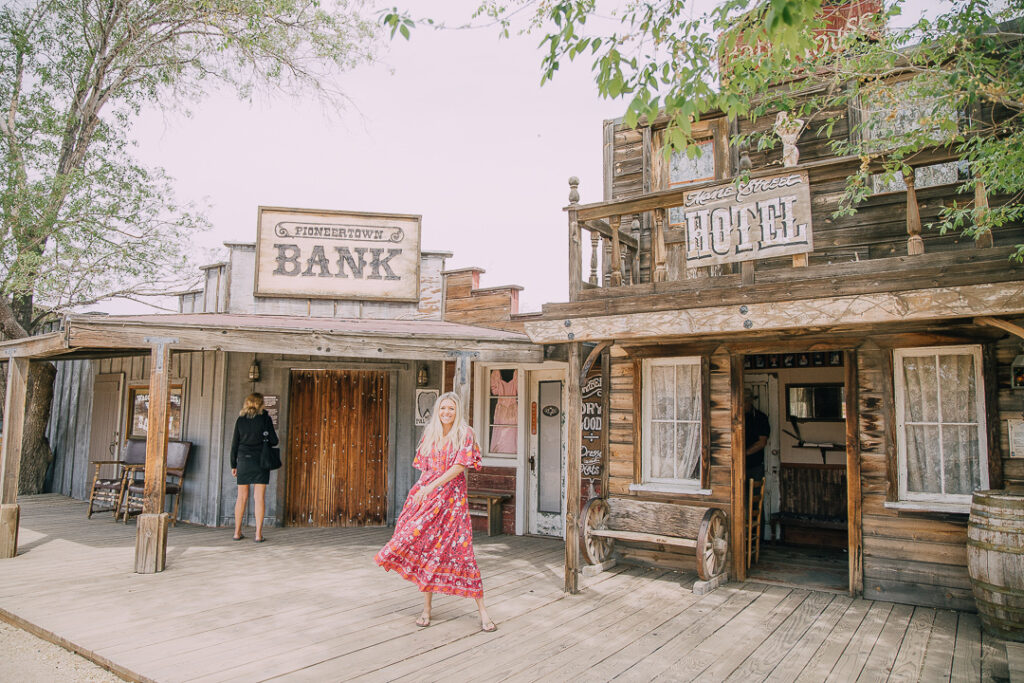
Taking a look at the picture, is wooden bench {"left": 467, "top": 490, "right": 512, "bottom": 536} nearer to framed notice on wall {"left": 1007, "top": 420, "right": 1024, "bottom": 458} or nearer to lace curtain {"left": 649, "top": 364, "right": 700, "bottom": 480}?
lace curtain {"left": 649, "top": 364, "right": 700, "bottom": 480}

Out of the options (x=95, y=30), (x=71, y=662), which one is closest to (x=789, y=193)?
(x=71, y=662)

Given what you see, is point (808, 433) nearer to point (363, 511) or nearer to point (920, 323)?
point (920, 323)

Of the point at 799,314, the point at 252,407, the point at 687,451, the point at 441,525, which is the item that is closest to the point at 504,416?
the point at 687,451

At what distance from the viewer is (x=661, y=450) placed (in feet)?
23.8

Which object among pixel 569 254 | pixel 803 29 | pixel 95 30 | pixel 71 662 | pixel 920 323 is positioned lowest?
pixel 71 662

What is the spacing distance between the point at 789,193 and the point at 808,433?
16.4 ft

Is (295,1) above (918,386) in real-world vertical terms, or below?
above

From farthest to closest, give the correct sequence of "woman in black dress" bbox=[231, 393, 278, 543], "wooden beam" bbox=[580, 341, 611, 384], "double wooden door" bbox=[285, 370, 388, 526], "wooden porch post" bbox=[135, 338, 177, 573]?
"double wooden door" bbox=[285, 370, 388, 526] < "woman in black dress" bbox=[231, 393, 278, 543] < "wooden porch post" bbox=[135, 338, 177, 573] < "wooden beam" bbox=[580, 341, 611, 384]

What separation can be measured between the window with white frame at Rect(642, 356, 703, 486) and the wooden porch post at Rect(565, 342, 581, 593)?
1348mm

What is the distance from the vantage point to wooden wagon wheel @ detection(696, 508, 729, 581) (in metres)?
6.04

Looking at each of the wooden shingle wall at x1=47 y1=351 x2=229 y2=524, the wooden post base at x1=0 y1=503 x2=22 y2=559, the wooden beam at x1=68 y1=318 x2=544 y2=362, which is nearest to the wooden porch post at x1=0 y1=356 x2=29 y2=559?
the wooden post base at x1=0 y1=503 x2=22 y2=559

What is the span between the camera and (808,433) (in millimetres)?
9203

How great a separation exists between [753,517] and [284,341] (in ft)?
17.5

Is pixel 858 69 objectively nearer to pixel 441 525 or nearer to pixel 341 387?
pixel 441 525
